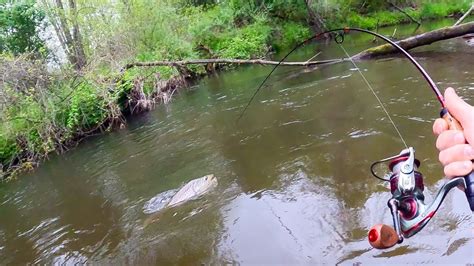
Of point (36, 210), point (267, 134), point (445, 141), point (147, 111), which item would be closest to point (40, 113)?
point (147, 111)

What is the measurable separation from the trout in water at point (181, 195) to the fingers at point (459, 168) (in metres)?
4.29

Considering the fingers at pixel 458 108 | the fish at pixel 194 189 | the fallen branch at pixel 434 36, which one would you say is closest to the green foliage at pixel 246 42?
the fallen branch at pixel 434 36

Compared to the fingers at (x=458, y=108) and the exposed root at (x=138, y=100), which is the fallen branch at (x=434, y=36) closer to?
the exposed root at (x=138, y=100)

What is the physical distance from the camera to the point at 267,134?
7.31m

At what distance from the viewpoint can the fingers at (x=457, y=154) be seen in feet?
4.73

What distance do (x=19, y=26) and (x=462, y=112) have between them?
18834 millimetres

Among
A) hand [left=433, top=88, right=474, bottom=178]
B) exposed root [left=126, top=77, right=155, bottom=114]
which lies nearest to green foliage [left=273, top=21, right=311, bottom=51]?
exposed root [left=126, top=77, right=155, bottom=114]

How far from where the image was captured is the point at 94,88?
1141cm

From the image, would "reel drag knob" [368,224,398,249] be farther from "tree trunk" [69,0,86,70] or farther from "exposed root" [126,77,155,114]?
"tree trunk" [69,0,86,70]

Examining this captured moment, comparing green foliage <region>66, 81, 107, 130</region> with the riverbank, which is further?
green foliage <region>66, 81, 107, 130</region>

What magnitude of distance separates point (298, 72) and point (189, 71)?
5.77 meters

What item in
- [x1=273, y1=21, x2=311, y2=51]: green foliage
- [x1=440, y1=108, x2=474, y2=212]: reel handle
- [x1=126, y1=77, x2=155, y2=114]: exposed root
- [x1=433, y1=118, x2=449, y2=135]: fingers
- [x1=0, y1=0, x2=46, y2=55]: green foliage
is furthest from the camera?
[x1=273, y1=21, x2=311, y2=51]: green foliage

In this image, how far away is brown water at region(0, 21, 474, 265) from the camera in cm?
393

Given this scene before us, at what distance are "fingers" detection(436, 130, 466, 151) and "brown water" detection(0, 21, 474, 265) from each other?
1951mm
